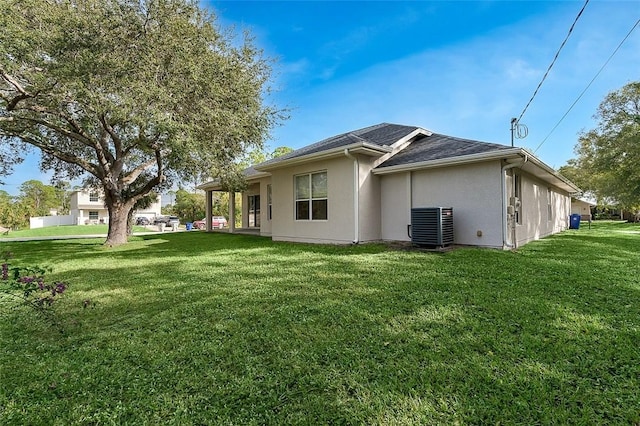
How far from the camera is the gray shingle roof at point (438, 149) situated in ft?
26.4

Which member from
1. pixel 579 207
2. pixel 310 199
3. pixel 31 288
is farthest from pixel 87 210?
pixel 579 207

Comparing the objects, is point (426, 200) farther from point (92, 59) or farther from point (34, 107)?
point (34, 107)

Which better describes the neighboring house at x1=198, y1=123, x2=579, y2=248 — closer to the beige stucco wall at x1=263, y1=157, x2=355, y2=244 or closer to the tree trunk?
the beige stucco wall at x1=263, y1=157, x2=355, y2=244

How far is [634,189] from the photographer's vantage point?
22062mm

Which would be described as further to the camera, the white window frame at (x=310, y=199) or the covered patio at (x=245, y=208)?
the covered patio at (x=245, y=208)

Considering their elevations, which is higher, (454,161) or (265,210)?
(454,161)

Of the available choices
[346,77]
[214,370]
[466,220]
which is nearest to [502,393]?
[214,370]

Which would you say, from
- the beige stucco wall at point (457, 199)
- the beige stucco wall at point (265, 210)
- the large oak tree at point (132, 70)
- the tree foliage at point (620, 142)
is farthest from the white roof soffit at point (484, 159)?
the tree foliage at point (620, 142)

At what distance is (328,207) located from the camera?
9648mm

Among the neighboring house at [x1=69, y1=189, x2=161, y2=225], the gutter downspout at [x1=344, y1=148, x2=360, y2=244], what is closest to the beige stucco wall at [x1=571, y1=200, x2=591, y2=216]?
the gutter downspout at [x1=344, y1=148, x2=360, y2=244]

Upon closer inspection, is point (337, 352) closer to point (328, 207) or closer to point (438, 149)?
point (328, 207)

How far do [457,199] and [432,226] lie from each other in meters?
1.19

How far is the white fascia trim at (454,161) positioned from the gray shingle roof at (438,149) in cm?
19

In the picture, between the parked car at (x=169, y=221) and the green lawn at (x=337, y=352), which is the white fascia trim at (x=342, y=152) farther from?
the parked car at (x=169, y=221)
